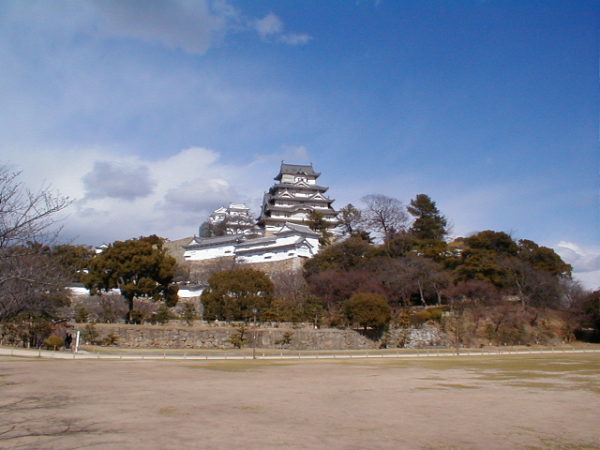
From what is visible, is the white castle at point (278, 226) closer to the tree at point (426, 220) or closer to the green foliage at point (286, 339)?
the tree at point (426, 220)

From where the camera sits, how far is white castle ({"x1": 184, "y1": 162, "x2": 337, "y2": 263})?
44.8 metres

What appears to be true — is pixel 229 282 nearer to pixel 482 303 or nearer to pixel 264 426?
pixel 482 303

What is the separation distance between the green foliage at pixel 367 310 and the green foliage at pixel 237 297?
5.34m

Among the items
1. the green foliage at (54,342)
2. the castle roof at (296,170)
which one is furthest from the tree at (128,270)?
the castle roof at (296,170)

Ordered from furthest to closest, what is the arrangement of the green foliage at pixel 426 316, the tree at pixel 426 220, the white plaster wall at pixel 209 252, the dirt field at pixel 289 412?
1. the white plaster wall at pixel 209 252
2. the tree at pixel 426 220
3. the green foliage at pixel 426 316
4. the dirt field at pixel 289 412

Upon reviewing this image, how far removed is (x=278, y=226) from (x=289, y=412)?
49.3 metres

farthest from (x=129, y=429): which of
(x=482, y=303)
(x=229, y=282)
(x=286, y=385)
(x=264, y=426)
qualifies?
(x=482, y=303)

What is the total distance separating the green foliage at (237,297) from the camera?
27.9 metres

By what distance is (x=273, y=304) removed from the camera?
29188 mm

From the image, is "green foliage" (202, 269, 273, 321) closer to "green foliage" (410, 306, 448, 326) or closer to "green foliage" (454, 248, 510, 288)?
"green foliage" (410, 306, 448, 326)

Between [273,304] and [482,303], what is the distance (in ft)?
49.5

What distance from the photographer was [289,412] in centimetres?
701

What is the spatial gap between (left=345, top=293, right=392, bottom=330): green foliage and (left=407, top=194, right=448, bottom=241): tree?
15.4m

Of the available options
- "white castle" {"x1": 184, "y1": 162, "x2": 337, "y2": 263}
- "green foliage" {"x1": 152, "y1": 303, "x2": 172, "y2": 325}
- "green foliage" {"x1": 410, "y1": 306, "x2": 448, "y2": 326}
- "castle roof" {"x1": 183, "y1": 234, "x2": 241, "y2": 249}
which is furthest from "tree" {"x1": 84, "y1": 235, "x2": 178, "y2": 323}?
"castle roof" {"x1": 183, "y1": 234, "x2": 241, "y2": 249}
